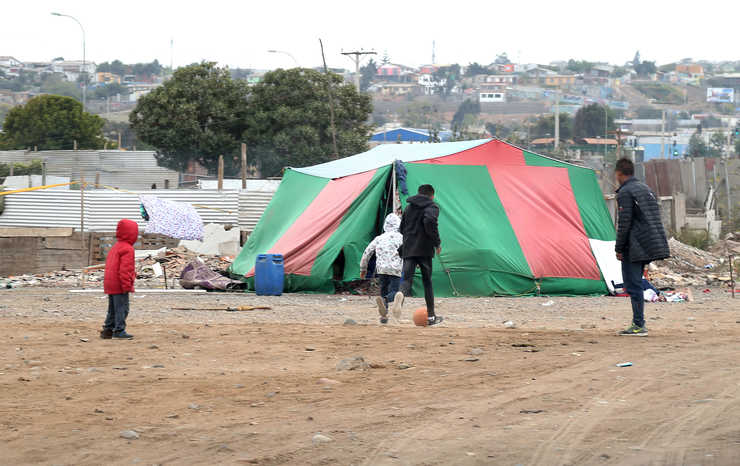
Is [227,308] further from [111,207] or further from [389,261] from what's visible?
[111,207]

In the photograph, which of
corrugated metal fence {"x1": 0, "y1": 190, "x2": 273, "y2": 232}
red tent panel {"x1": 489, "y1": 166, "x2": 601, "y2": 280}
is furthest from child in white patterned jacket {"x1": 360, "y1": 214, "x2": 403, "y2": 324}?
corrugated metal fence {"x1": 0, "y1": 190, "x2": 273, "y2": 232}

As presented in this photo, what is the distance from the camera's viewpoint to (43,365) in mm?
8023

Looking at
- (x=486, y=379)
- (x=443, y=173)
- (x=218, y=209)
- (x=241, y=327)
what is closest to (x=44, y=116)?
(x=218, y=209)

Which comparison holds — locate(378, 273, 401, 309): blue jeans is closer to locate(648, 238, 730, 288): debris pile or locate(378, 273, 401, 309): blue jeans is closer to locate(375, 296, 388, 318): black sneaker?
locate(375, 296, 388, 318): black sneaker

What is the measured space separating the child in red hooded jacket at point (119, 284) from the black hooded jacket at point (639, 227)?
4791 millimetres

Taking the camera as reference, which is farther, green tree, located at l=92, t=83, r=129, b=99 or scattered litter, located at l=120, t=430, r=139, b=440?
green tree, located at l=92, t=83, r=129, b=99

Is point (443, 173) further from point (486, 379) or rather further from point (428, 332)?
point (486, 379)

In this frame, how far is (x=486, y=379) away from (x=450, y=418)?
1.41 meters

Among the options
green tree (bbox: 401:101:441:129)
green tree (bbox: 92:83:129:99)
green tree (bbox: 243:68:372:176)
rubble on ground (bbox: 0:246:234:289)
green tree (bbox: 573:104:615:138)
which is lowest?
rubble on ground (bbox: 0:246:234:289)

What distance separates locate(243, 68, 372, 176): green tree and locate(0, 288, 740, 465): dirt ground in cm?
3347

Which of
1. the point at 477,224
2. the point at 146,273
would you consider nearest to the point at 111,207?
the point at 146,273

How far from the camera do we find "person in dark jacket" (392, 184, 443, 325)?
10977 millimetres

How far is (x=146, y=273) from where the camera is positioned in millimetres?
21438

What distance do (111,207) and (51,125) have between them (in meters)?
34.5
